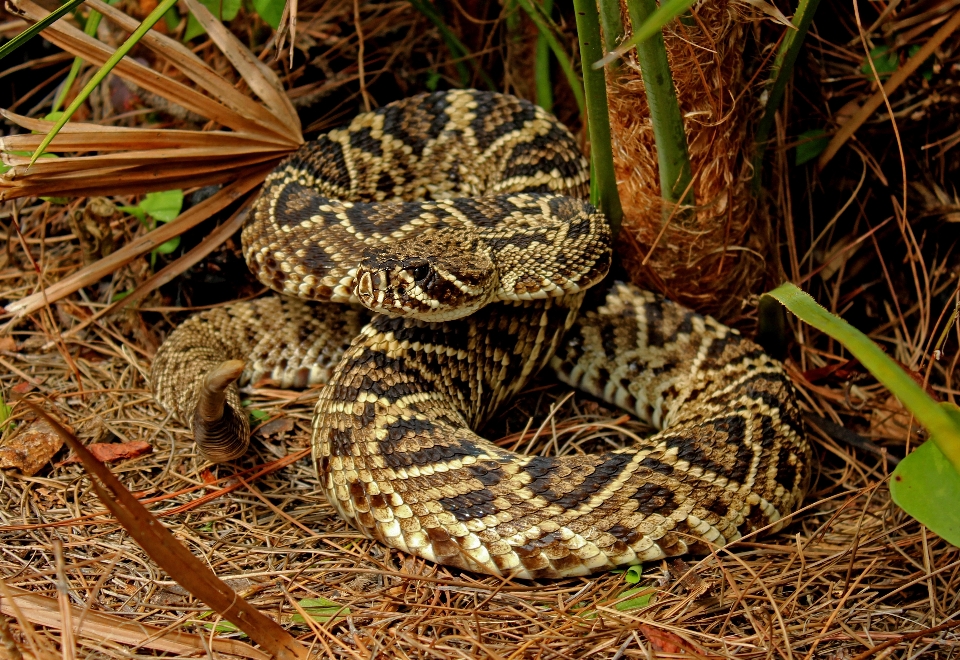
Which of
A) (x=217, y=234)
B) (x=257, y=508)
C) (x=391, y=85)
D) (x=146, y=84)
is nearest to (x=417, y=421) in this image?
(x=257, y=508)

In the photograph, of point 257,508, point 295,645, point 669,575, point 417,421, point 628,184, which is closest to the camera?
point 295,645

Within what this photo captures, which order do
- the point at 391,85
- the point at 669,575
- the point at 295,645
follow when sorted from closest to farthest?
the point at 295,645 < the point at 669,575 < the point at 391,85

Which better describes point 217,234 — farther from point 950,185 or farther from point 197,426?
point 950,185

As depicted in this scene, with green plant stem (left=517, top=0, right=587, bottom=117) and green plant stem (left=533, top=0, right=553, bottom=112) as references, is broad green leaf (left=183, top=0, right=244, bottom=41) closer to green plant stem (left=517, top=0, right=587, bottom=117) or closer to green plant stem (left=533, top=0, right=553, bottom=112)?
green plant stem (left=517, top=0, right=587, bottom=117)

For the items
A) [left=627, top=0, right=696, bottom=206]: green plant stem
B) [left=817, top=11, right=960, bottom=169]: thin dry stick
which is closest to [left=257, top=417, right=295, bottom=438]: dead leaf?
[left=627, top=0, right=696, bottom=206]: green plant stem

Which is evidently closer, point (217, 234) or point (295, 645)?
point (295, 645)

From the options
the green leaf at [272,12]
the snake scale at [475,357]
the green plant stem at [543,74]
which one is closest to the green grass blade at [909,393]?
the snake scale at [475,357]
